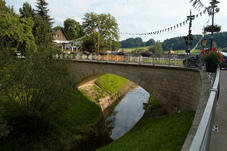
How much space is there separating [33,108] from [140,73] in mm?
9548

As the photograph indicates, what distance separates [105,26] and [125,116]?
3211cm

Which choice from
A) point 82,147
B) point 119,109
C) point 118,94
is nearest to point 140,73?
point 119,109

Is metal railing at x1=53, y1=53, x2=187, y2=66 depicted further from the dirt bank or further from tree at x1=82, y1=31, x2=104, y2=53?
tree at x1=82, y1=31, x2=104, y2=53

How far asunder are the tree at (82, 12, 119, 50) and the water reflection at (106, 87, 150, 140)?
79.6 ft

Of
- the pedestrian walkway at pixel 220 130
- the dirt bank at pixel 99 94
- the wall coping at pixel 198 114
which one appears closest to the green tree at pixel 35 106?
the dirt bank at pixel 99 94

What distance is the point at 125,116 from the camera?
1769cm

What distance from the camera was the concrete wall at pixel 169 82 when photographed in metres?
11.5

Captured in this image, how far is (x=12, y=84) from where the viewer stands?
10469 millimetres

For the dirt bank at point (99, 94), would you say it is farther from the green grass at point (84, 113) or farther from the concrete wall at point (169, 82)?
the concrete wall at point (169, 82)

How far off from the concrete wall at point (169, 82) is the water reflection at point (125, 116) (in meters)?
4.31

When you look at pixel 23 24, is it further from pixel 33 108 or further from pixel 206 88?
pixel 206 88

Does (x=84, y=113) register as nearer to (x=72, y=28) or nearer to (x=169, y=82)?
(x=169, y=82)

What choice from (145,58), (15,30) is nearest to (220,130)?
(145,58)

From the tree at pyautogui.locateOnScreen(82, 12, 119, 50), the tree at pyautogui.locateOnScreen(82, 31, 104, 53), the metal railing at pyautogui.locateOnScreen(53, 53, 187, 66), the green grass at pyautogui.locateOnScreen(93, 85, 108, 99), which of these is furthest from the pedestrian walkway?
the tree at pyautogui.locateOnScreen(82, 12, 119, 50)
